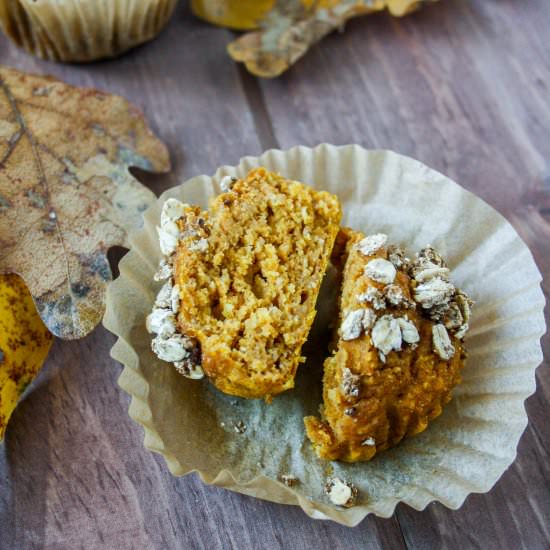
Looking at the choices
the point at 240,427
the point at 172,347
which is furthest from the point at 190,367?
the point at 240,427

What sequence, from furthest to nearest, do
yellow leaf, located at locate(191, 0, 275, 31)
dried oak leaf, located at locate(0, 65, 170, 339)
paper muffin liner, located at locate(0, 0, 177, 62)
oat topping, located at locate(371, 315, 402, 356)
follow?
yellow leaf, located at locate(191, 0, 275, 31) → paper muffin liner, located at locate(0, 0, 177, 62) → dried oak leaf, located at locate(0, 65, 170, 339) → oat topping, located at locate(371, 315, 402, 356)

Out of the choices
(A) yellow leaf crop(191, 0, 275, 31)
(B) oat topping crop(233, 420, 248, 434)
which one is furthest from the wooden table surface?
(B) oat topping crop(233, 420, 248, 434)

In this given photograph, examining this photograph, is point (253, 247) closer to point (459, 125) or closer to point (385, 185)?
point (385, 185)

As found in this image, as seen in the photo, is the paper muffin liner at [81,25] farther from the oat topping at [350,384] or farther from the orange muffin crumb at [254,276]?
the oat topping at [350,384]

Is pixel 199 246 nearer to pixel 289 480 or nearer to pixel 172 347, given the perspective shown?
pixel 172 347

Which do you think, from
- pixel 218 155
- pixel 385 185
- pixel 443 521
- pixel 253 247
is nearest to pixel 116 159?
pixel 218 155

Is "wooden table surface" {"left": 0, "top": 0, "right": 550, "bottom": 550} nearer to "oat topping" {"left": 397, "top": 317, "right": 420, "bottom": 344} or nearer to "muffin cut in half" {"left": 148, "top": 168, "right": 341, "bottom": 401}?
"muffin cut in half" {"left": 148, "top": 168, "right": 341, "bottom": 401}
